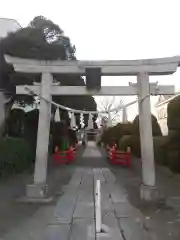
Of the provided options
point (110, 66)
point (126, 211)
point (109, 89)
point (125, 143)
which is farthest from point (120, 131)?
point (126, 211)

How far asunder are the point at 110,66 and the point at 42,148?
3056mm

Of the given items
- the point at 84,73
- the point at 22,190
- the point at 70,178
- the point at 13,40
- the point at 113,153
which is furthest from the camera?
the point at 113,153

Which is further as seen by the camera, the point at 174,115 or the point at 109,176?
the point at 109,176

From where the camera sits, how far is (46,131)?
1108 centimetres

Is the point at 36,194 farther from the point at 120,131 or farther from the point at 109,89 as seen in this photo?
the point at 120,131

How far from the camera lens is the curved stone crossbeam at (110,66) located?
1073 cm

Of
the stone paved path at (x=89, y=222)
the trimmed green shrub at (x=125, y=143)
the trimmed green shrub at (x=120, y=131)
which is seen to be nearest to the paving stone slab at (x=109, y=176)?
the stone paved path at (x=89, y=222)

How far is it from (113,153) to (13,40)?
27.1ft

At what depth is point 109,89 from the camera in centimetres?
1119

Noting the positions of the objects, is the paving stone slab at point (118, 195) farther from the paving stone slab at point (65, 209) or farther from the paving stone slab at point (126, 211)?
the paving stone slab at point (65, 209)

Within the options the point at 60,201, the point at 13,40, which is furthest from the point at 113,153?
the point at 60,201

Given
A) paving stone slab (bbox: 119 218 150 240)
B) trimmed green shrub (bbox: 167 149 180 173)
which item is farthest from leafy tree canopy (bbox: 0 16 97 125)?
paving stone slab (bbox: 119 218 150 240)

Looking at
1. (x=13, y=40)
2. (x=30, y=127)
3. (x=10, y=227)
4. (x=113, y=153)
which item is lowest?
(x=10, y=227)

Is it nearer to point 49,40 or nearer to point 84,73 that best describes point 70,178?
point 84,73
